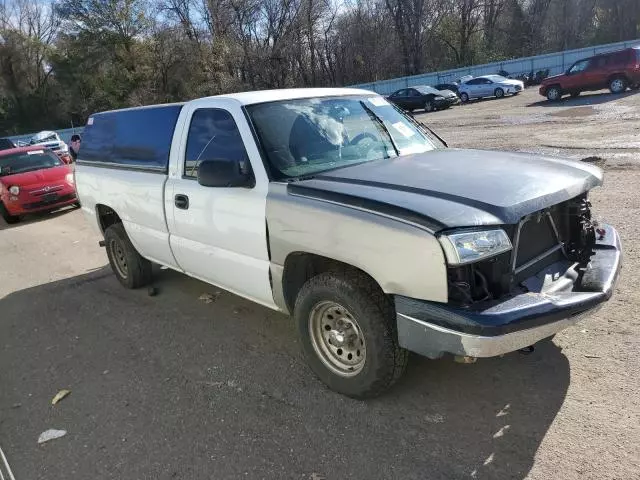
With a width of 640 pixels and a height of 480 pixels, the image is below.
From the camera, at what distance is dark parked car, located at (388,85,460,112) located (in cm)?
3022

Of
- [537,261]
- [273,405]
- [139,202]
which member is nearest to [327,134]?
[537,261]

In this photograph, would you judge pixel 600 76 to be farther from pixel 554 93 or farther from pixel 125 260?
pixel 125 260

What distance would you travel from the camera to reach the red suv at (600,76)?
2262 cm

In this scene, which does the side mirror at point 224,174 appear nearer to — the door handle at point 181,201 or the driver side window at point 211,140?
the driver side window at point 211,140

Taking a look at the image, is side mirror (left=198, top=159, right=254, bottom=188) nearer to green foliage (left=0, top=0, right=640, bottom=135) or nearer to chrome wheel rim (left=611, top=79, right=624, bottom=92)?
chrome wheel rim (left=611, top=79, right=624, bottom=92)

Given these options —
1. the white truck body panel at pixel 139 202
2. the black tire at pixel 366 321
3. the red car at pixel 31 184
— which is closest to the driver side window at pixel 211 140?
the white truck body panel at pixel 139 202

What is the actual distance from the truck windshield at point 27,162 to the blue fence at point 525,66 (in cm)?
3350

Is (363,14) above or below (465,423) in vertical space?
above

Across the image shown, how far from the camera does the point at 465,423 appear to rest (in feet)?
10.3

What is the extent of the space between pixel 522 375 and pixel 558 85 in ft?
78.5

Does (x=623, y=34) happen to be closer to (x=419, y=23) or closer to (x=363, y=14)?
(x=419, y=23)

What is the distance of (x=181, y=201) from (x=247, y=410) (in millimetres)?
1873

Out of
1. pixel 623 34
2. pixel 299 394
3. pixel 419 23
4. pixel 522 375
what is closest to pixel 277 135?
pixel 299 394

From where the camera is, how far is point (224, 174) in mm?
3670
